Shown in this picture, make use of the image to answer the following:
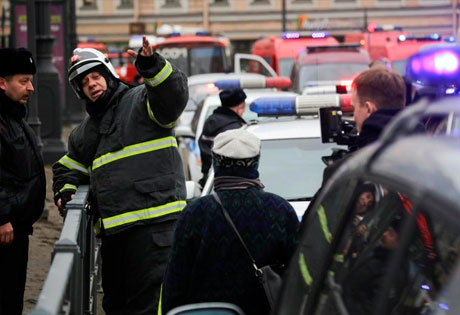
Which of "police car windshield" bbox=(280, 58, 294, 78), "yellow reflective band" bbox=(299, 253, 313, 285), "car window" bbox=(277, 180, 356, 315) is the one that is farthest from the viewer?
"police car windshield" bbox=(280, 58, 294, 78)

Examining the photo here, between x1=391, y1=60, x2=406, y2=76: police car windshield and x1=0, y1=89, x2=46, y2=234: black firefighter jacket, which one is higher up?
x1=0, y1=89, x2=46, y2=234: black firefighter jacket

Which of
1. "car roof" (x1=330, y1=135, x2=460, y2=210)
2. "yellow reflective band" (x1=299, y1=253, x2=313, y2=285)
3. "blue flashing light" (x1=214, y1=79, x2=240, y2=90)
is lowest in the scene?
"blue flashing light" (x1=214, y1=79, x2=240, y2=90)

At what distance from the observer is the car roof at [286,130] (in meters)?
8.34

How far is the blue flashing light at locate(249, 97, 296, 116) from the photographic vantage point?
885 centimetres

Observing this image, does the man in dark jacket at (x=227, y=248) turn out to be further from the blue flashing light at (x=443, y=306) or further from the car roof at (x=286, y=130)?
the car roof at (x=286, y=130)

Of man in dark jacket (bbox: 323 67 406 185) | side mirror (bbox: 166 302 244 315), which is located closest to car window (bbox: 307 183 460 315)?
side mirror (bbox: 166 302 244 315)

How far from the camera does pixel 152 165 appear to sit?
5984mm

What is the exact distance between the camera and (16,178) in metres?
6.21

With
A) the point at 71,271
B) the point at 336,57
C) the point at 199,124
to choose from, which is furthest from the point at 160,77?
the point at 336,57

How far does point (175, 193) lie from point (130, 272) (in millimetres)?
465

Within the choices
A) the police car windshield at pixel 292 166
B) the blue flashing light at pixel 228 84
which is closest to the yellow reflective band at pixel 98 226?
the police car windshield at pixel 292 166

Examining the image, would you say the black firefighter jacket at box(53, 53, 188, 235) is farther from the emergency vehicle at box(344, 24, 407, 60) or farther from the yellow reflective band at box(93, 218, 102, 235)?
the emergency vehicle at box(344, 24, 407, 60)

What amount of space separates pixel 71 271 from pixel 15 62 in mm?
2541

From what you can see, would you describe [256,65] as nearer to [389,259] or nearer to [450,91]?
[450,91]
